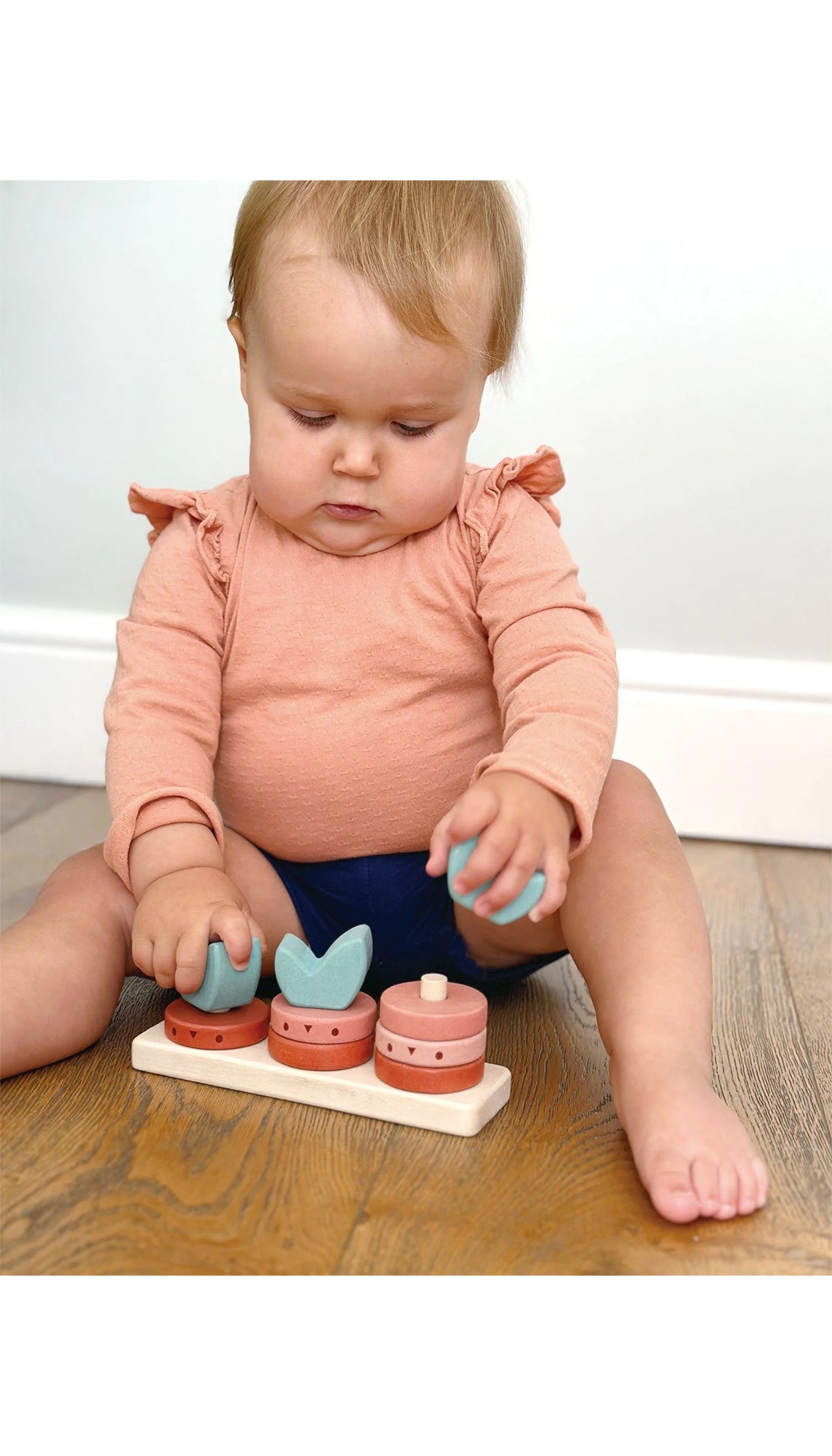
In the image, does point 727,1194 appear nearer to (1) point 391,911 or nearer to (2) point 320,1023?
(2) point 320,1023

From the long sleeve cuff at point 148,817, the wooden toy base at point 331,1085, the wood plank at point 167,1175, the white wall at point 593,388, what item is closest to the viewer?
the wood plank at point 167,1175

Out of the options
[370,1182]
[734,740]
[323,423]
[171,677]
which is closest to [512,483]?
[323,423]

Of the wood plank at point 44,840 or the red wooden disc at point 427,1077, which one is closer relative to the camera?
the red wooden disc at point 427,1077

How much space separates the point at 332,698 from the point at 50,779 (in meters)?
0.72

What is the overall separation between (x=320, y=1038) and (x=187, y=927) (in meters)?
0.10

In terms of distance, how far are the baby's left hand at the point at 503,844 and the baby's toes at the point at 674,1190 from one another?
0.13m

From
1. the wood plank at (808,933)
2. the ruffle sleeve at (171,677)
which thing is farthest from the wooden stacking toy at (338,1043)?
the wood plank at (808,933)

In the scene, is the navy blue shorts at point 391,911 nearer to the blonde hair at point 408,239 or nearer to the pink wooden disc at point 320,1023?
the pink wooden disc at point 320,1023

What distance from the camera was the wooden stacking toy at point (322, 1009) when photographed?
74 centimetres

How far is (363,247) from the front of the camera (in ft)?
2.60

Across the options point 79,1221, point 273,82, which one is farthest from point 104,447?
point 79,1221

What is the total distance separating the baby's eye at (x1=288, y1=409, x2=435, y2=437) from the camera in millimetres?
824

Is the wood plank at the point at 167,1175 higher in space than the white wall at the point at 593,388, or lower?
lower

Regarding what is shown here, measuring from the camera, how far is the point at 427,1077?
2.34 feet
